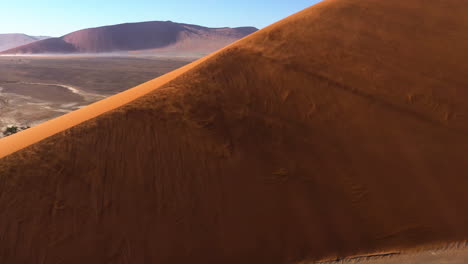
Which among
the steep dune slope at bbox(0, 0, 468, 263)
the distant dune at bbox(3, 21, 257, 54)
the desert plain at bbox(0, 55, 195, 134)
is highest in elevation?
the distant dune at bbox(3, 21, 257, 54)

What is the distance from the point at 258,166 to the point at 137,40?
113 metres

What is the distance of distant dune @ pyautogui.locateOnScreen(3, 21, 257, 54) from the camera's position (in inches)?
3829

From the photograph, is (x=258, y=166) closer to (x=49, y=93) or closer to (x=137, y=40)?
(x=49, y=93)

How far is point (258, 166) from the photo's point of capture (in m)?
4.43

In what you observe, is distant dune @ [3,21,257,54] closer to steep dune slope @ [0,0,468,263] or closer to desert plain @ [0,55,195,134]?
desert plain @ [0,55,195,134]

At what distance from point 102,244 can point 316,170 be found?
3.08 metres

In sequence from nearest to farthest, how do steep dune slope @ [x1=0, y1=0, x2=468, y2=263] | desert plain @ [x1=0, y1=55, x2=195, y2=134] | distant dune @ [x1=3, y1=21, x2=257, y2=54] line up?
steep dune slope @ [x1=0, y1=0, x2=468, y2=263] < desert plain @ [x1=0, y1=55, x2=195, y2=134] < distant dune @ [x1=3, y1=21, x2=257, y2=54]

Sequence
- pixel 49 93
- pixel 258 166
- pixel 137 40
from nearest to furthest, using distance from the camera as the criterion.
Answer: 1. pixel 258 166
2. pixel 49 93
3. pixel 137 40

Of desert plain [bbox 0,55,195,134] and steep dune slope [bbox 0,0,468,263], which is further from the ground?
steep dune slope [bbox 0,0,468,263]

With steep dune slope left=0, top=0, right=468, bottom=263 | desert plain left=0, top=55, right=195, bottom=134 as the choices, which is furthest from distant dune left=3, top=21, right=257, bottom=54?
steep dune slope left=0, top=0, right=468, bottom=263

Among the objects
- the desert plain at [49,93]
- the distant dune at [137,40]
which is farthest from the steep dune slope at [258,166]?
the distant dune at [137,40]

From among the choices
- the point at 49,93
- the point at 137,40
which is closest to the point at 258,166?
the point at 49,93

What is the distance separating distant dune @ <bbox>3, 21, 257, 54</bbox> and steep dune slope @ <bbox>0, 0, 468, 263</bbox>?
298 ft

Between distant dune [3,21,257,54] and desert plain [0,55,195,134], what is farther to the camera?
distant dune [3,21,257,54]
